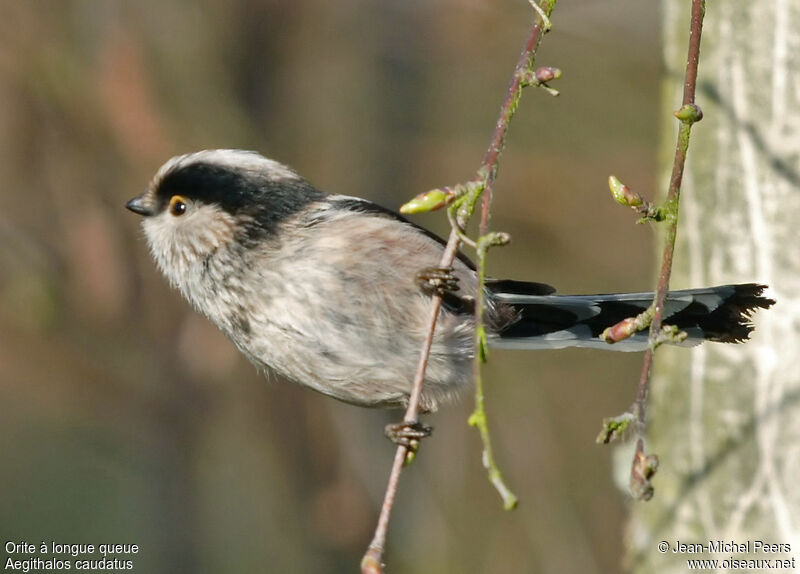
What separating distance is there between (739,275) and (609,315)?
0.40m

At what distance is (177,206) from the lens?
2969 mm

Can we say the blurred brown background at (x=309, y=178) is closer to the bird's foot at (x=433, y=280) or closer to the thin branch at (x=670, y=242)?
the bird's foot at (x=433, y=280)

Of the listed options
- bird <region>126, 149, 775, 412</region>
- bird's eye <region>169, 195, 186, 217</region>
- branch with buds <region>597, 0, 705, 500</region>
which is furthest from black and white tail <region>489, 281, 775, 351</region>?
bird's eye <region>169, 195, 186, 217</region>

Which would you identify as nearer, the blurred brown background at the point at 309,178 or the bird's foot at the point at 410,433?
the bird's foot at the point at 410,433

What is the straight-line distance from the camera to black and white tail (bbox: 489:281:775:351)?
242 centimetres

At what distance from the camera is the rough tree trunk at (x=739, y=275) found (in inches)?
110

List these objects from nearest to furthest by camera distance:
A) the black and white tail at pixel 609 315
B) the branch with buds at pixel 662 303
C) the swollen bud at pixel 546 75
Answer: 1. the branch with buds at pixel 662 303
2. the swollen bud at pixel 546 75
3. the black and white tail at pixel 609 315

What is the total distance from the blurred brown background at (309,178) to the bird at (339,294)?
5.60 ft

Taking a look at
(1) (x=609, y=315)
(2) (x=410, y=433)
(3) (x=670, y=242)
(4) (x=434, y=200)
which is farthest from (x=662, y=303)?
(1) (x=609, y=315)

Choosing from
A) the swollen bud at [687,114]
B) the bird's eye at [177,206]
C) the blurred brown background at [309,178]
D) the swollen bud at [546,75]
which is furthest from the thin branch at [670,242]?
the blurred brown background at [309,178]

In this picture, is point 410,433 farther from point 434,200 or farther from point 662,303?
point 662,303

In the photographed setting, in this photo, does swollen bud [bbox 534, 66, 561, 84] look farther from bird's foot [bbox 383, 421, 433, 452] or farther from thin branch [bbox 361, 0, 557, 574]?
bird's foot [bbox 383, 421, 433, 452]

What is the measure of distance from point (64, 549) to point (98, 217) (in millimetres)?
2977

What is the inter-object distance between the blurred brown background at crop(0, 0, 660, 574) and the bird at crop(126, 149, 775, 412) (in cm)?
171
